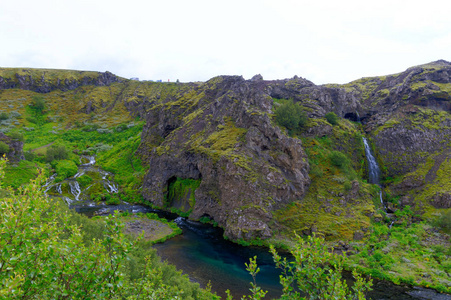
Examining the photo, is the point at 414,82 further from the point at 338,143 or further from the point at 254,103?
the point at 254,103

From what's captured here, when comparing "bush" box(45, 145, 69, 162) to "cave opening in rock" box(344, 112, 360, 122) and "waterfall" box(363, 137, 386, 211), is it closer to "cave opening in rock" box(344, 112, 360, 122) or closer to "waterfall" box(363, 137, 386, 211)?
"waterfall" box(363, 137, 386, 211)

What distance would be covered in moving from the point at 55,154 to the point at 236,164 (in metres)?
87.8

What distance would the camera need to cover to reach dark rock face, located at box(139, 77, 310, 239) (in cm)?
5338

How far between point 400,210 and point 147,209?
233ft

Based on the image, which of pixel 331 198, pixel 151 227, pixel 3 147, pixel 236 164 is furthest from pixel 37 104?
pixel 331 198

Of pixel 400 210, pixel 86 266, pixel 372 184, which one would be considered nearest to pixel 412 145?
pixel 372 184

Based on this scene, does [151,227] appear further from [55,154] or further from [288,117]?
[55,154]

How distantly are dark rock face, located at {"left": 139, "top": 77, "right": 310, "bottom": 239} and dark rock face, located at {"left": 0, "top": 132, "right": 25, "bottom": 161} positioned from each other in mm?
50011

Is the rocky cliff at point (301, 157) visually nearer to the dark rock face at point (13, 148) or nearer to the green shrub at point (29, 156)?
the green shrub at point (29, 156)

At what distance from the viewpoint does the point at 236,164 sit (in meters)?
57.2

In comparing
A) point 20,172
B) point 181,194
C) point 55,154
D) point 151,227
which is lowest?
point 151,227

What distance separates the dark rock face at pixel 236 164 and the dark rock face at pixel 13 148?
164 ft

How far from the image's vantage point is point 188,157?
72.8 meters

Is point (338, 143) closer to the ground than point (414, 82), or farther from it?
closer to the ground
